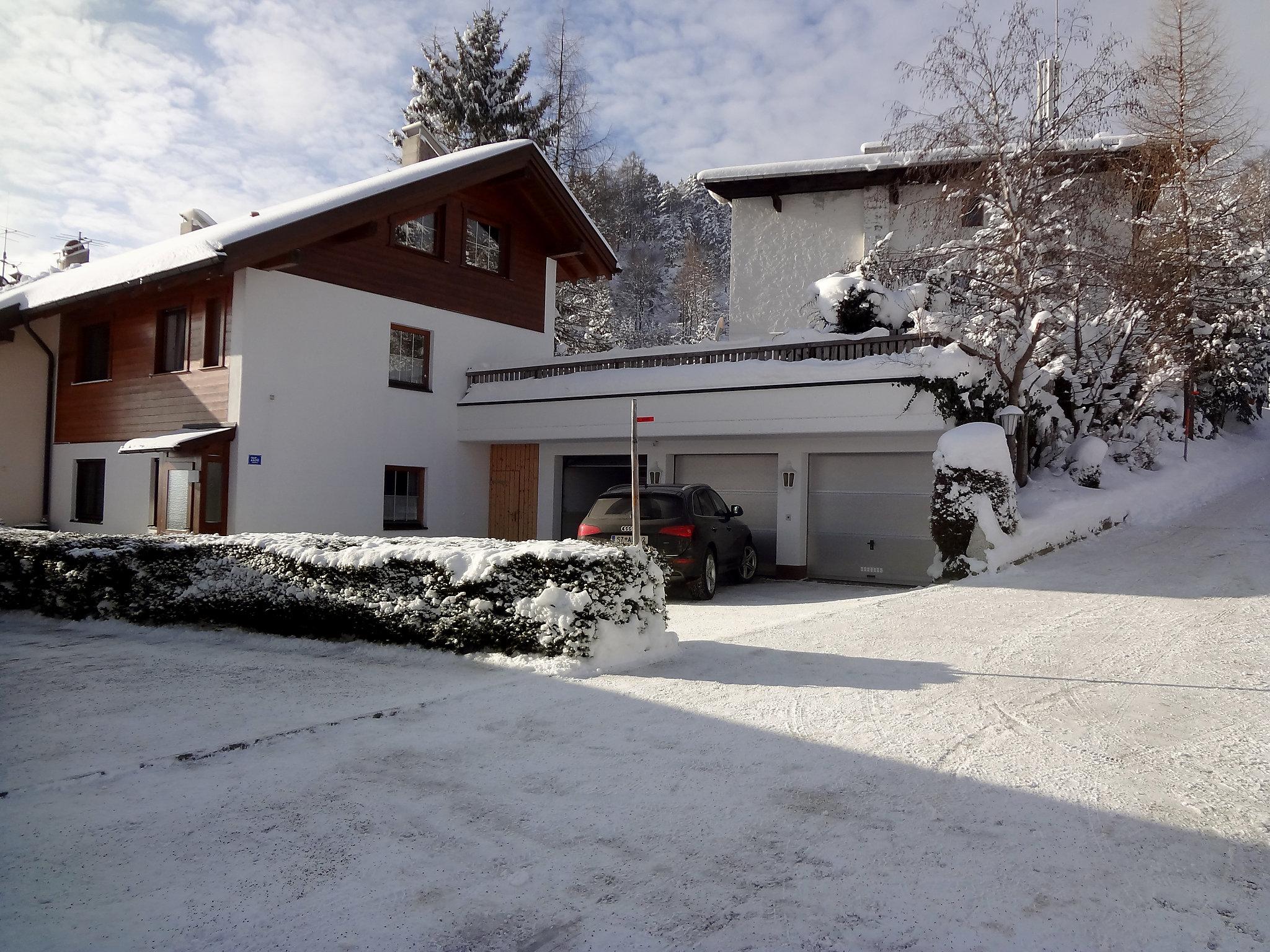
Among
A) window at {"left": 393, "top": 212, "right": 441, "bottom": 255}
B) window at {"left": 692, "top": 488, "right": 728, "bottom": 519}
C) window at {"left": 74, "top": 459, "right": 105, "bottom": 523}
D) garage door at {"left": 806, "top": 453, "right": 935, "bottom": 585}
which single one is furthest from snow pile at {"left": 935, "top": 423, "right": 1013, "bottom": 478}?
window at {"left": 74, "top": 459, "right": 105, "bottom": 523}

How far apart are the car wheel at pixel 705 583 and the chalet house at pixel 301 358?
6480mm

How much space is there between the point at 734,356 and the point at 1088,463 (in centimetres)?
679

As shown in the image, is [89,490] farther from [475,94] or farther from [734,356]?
[475,94]

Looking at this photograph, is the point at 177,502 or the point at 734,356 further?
the point at 734,356

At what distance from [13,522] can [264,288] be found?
8890 millimetres

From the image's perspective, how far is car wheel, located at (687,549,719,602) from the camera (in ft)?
39.8

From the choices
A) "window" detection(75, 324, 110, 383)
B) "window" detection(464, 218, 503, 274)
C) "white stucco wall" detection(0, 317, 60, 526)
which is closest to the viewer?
"window" detection(75, 324, 110, 383)

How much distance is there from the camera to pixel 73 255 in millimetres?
26094

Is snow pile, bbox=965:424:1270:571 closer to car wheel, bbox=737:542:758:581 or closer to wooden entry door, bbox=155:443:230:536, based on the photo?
car wheel, bbox=737:542:758:581

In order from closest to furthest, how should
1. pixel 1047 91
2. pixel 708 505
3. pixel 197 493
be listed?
pixel 708 505 < pixel 1047 91 < pixel 197 493

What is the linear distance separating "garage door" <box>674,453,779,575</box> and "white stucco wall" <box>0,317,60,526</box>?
1438cm

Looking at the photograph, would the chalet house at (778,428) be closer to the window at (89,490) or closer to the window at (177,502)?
the window at (177,502)

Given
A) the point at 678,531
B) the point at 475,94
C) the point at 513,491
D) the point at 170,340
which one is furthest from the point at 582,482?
the point at 475,94

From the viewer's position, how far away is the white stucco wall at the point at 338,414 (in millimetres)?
14969
